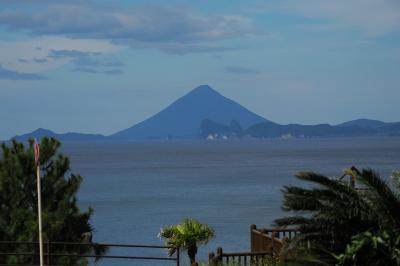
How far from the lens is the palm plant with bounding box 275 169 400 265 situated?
10.1 m

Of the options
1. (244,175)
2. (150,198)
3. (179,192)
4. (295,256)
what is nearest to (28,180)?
(295,256)

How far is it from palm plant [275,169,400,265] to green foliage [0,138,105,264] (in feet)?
36.1

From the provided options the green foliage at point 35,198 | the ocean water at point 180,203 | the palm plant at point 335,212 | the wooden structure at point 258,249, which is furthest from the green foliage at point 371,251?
the ocean water at point 180,203

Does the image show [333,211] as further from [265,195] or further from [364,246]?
[265,195]

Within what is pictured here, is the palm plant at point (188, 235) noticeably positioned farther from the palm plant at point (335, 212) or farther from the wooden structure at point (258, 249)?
the palm plant at point (335, 212)

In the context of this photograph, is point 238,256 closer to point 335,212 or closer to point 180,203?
point 335,212

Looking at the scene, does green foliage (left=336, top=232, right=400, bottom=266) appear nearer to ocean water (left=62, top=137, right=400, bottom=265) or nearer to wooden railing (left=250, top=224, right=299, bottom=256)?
wooden railing (left=250, top=224, right=299, bottom=256)

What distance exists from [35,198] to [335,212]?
12.7 meters

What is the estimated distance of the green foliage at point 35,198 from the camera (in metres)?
20.2

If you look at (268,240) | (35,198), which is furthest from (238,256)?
(35,198)

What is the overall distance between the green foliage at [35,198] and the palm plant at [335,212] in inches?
433

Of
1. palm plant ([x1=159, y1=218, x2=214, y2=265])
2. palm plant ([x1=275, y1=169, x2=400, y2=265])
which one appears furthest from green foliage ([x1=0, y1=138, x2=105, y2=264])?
palm plant ([x1=275, y1=169, x2=400, y2=265])

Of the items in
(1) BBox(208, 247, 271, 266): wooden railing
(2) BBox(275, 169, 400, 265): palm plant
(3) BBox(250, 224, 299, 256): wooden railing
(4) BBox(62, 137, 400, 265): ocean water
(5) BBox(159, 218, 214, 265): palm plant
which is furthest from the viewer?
(4) BBox(62, 137, 400, 265): ocean water

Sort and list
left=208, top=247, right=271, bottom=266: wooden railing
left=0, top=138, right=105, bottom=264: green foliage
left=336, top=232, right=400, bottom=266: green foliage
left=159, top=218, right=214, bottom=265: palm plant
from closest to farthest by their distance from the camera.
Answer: left=336, top=232, right=400, bottom=266: green foliage
left=208, top=247, right=271, bottom=266: wooden railing
left=159, top=218, right=214, bottom=265: palm plant
left=0, top=138, right=105, bottom=264: green foliage
